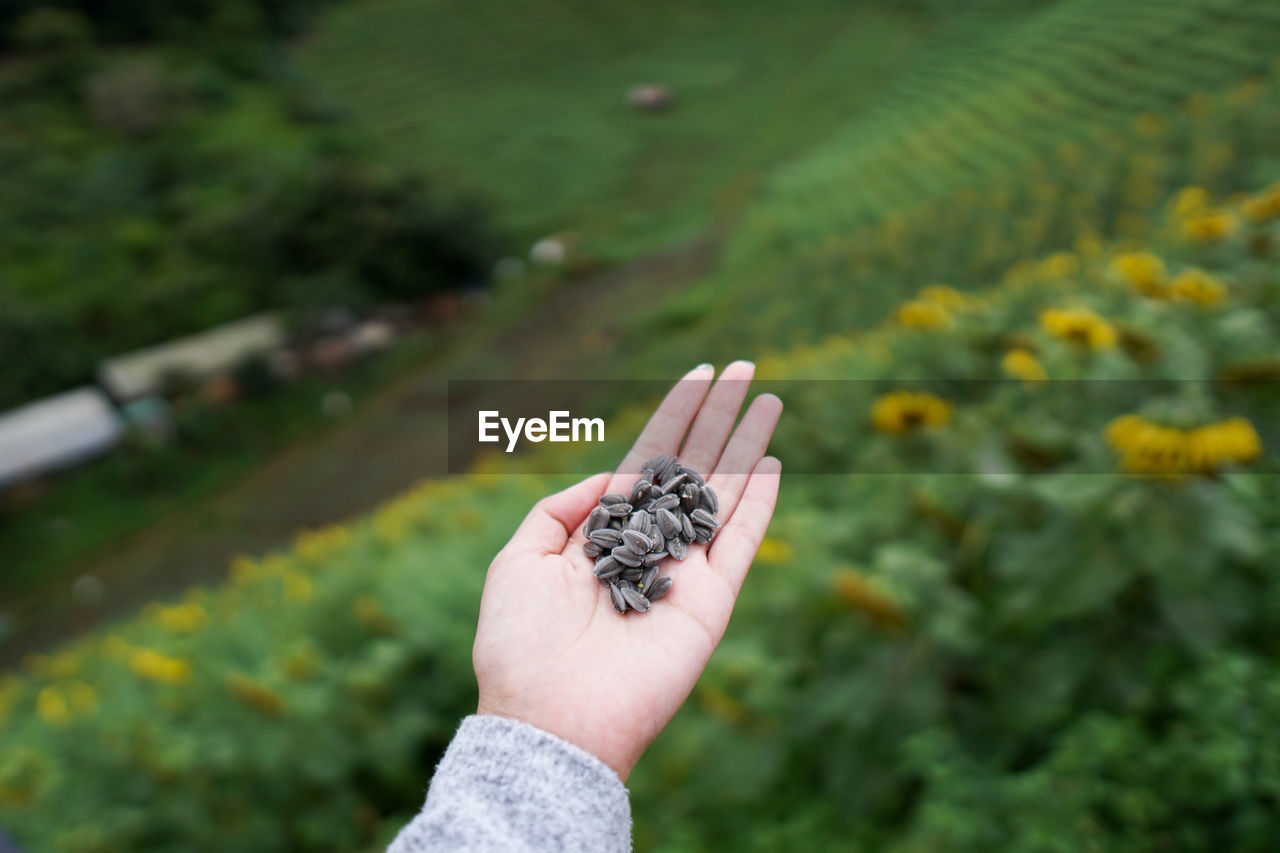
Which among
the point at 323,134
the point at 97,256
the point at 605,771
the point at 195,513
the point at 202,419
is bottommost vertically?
the point at 195,513

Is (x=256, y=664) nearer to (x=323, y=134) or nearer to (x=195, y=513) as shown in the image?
(x=195, y=513)

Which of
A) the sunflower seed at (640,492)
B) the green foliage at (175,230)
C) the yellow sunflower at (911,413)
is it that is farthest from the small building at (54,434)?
the sunflower seed at (640,492)

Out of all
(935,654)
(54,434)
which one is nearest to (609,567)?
(935,654)

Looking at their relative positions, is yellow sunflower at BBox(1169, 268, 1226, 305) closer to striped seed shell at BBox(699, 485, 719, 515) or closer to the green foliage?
striped seed shell at BBox(699, 485, 719, 515)

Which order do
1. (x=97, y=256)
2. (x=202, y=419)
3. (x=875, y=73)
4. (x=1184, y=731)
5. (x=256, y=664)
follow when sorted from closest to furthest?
1. (x=1184, y=731)
2. (x=256, y=664)
3. (x=202, y=419)
4. (x=875, y=73)
5. (x=97, y=256)

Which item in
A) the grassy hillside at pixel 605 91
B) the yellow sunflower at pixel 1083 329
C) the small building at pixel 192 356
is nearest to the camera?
the yellow sunflower at pixel 1083 329

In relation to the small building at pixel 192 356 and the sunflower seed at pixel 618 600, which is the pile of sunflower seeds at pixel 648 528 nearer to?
the sunflower seed at pixel 618 600

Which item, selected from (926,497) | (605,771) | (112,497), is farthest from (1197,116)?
(112,497)
